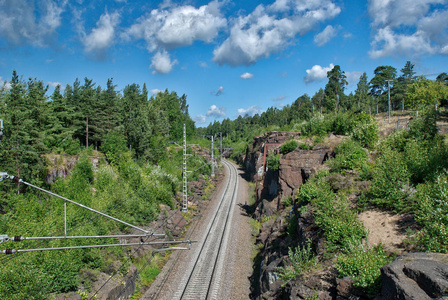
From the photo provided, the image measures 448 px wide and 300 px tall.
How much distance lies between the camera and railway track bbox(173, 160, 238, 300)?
17875 mm

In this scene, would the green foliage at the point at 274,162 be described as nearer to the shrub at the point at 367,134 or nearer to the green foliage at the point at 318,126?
the green foliage at the point at 318,126

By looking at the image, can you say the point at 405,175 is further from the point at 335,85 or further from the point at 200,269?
the point at 335,85

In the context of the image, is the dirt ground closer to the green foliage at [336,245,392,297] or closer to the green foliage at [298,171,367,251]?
the green foliage at [298,171,367,251]

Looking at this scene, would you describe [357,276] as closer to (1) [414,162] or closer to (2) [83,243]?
(1) [414,162]

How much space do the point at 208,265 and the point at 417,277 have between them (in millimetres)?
16581

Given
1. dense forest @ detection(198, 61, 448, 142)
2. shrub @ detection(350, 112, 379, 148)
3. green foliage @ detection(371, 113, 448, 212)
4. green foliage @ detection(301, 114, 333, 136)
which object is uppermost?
dense forest @ detection(198, 61, 448, 142)

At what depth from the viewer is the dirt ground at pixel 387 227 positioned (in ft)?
36.6

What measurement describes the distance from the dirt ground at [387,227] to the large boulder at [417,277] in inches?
113

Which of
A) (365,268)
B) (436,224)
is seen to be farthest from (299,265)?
(436,224)

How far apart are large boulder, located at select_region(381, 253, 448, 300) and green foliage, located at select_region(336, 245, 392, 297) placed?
92cm

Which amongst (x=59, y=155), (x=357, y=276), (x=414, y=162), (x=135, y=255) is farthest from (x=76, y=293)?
(x=59, y=155)

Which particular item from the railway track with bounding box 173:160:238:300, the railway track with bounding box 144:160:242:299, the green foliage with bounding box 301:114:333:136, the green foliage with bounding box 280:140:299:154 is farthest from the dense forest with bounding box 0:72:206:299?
the green foliage with bounding box 301:114:333:136

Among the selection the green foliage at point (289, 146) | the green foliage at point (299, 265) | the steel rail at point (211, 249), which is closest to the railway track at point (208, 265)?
the steel rail at point (211, 249)

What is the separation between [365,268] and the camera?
8961 millimetres
